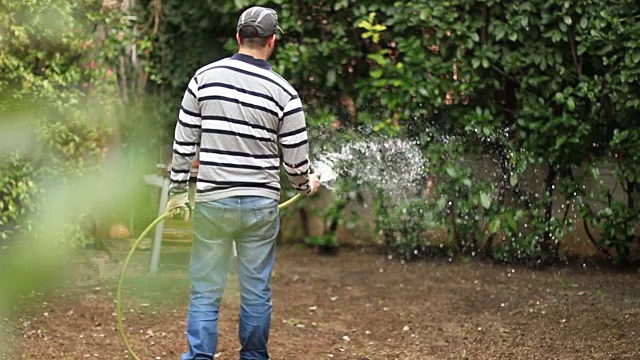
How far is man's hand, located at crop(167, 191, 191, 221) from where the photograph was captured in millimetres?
3188

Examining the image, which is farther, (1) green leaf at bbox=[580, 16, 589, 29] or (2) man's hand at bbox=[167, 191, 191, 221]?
(1) green leaf at bbox=[580, 16, 589, 29]

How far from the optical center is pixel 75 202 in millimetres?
1636

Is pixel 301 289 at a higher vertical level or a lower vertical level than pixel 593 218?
lower

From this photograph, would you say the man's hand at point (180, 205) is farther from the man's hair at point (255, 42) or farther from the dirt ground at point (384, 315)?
the man's hair at point (255, 42)

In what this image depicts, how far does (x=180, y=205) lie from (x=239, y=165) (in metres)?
0.27

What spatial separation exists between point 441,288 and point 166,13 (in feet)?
9.51

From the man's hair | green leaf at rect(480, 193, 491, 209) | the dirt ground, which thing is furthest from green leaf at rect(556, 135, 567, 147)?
the man's hair

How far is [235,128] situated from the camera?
10.5ft

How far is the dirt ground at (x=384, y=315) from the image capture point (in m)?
4.21

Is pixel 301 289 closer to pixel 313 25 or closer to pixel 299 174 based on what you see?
pixel 313 25

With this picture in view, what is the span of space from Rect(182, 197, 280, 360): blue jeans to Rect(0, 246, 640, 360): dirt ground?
1.19ft

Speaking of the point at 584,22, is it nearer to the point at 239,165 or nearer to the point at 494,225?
the point at 494,225

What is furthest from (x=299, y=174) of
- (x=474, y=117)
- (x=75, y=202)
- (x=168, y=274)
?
(x=474, y=117)

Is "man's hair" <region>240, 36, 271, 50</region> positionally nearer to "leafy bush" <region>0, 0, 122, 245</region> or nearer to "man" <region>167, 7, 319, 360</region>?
"man" <region>167, 7, 319, 360</region>
